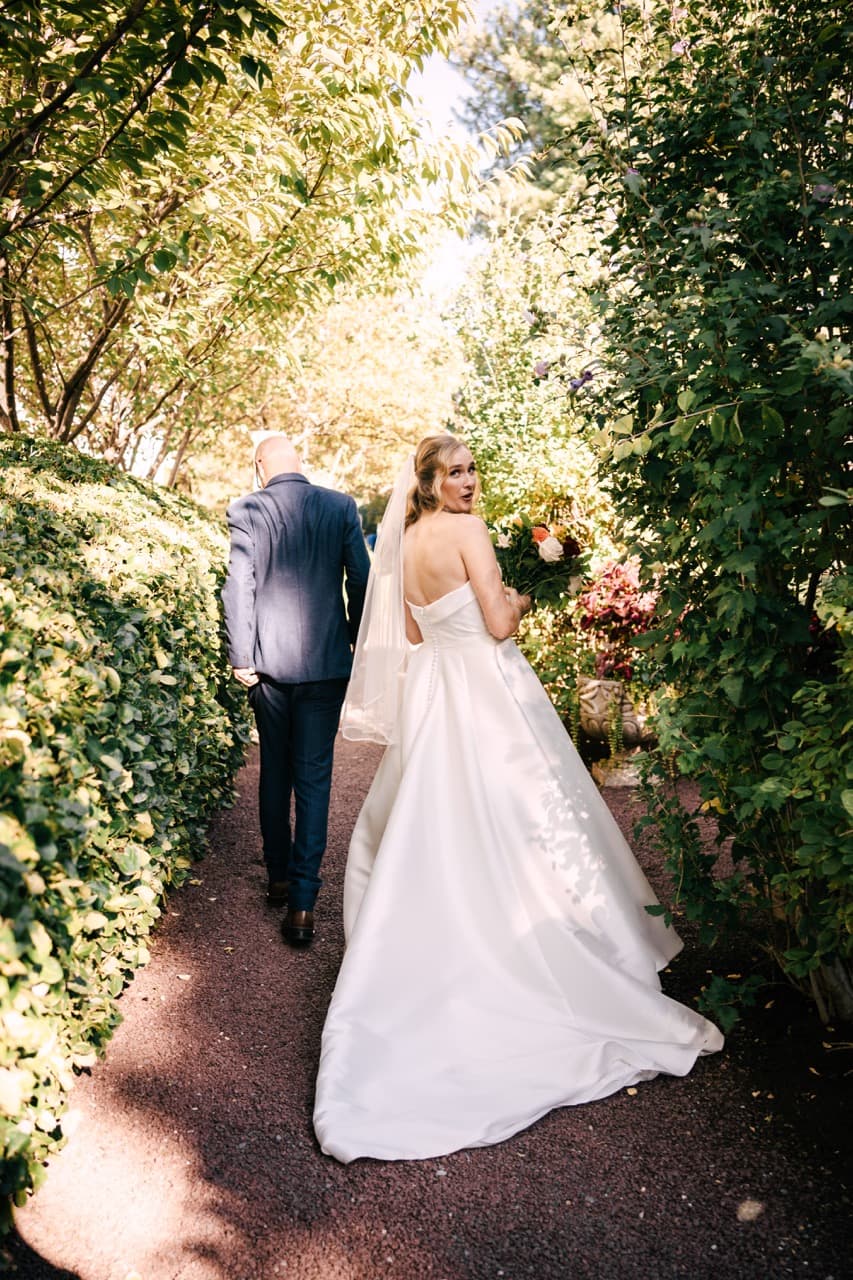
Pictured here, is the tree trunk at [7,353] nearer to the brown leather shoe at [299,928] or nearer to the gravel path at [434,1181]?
the brown leather shoe at [299,928]

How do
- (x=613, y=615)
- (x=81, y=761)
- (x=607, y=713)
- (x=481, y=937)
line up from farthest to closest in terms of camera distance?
(x=613, y=615)
(x=607, y=713)
(x=481, y=937)
(x=81, y=761)

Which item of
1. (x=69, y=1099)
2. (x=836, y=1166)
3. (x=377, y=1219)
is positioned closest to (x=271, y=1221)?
(x=377, y=1219)

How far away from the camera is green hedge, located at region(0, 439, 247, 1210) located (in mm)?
2012

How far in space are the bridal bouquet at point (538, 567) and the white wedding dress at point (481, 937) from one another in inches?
24.9

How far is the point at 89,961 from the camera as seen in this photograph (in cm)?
287

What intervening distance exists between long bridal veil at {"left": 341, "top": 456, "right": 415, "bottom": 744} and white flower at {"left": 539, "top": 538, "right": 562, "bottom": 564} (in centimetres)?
74

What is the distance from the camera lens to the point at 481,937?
3600mm

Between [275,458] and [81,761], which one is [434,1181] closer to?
[81,761]

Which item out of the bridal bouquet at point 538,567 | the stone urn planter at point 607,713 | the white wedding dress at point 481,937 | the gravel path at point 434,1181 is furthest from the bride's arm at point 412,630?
the stone urn planter at point 607,713

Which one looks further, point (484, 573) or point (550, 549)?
point (550, 549)

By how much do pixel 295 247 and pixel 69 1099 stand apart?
17.8ft

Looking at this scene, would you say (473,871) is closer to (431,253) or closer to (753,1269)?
(753,1269)

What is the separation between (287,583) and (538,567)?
128cm

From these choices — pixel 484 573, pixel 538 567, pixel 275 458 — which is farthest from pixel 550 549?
pixel 275 458
